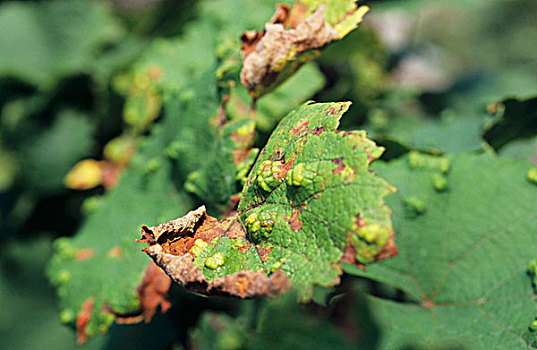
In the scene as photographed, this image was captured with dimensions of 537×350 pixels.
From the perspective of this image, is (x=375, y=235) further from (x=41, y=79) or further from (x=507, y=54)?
(x=507, y=54)

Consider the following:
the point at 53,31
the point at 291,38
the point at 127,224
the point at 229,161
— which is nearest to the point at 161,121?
the point at 127,224

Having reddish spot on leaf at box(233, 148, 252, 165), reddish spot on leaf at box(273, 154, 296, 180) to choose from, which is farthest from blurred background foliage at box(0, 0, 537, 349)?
reddish spot on leaf at box(273, 154, 296, 180)

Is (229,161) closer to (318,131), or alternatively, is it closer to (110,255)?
(318,131)

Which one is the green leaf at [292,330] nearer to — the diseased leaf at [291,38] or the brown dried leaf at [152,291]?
the brown dried leaf at [152,291]

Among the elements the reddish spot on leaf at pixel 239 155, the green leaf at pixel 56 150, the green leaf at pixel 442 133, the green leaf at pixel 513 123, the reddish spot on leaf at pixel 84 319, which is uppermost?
the reddish spot on leaf at pixel 239 155

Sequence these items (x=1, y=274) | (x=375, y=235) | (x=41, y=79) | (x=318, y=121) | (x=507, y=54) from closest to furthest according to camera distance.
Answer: (x=375, y=235) < (x=318, y=121) < (x=1, y=274) < (x=41, y=79) < (x=507, y=54)

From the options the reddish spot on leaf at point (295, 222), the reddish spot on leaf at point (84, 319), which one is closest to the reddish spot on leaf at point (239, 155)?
the reddish spot on leaf at point (295, 222)

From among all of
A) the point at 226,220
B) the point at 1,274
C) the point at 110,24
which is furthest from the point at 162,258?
the point at 110,24
